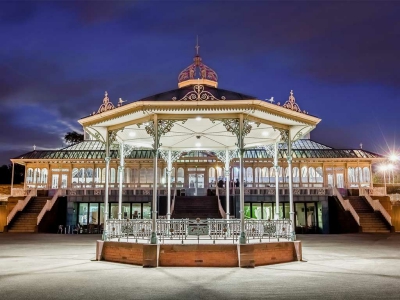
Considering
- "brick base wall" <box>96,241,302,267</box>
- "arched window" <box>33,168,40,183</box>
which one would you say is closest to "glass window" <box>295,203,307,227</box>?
"brick base wall" <box>96,241,302,267</box>

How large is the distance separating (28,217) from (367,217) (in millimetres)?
27637

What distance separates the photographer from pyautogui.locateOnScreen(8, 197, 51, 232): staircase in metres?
30.8

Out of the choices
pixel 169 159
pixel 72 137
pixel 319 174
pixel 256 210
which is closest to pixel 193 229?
pixel 169 159

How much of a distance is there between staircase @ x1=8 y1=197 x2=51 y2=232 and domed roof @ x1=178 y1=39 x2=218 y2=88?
66.3 feet

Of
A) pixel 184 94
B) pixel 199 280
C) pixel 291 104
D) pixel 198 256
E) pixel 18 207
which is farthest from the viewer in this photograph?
pixel 18 207

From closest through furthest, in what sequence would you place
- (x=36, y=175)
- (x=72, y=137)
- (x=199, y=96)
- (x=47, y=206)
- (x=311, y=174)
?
(x=199, y=96) → (x=47, y=206) → (x=311, y=174) → (x=36, y=175) → (x=72, y=137)

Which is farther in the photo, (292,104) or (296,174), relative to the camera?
(296,174)

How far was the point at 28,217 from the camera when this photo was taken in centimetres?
3184

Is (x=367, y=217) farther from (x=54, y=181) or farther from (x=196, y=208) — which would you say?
(x=54, y=181)

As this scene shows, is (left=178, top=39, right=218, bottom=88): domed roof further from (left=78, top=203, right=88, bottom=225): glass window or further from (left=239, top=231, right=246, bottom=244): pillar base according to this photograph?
(left=78, top=203, right=88, bottom=225): glass window

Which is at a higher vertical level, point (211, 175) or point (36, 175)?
point (36, 175)

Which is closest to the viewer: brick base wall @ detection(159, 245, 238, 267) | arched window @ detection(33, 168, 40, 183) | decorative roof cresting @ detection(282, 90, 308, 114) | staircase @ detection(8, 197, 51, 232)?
brick base wall @ detection(159, 245, 238, 267)

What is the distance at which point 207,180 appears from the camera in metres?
41.1

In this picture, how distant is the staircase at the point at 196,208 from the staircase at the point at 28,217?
11681mm
